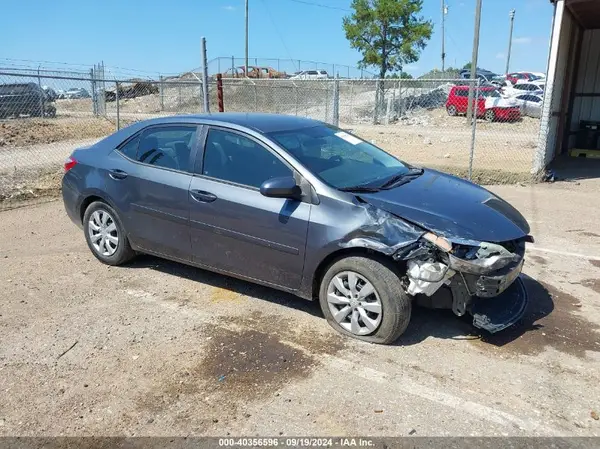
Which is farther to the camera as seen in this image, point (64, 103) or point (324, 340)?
point (64, 103)

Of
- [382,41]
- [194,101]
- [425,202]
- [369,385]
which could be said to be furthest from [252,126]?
[194,101]

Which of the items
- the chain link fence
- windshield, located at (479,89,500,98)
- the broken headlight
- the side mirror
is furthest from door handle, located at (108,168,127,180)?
windshield, located at (479,89,500,98)

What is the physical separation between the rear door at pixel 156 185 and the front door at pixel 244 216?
162 mm

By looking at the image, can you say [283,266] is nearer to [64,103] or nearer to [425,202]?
[425,202]

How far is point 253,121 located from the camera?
4.64 metres

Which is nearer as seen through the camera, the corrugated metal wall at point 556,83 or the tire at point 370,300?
the tire at point 370,300

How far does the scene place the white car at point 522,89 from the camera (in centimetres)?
2261

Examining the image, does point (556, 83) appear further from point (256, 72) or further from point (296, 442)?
point (256, 72)

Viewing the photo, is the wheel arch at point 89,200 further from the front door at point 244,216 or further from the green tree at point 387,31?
the green tree at point 387,31

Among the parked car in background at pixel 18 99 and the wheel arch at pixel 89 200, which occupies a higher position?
the parked car in background at pixel 18 99

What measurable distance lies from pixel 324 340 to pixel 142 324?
4.85 feet

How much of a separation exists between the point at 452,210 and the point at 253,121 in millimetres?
1935

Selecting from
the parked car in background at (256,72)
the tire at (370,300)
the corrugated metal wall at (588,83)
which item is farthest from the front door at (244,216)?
the parked car in background at (256,72)

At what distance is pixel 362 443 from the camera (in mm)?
2768
